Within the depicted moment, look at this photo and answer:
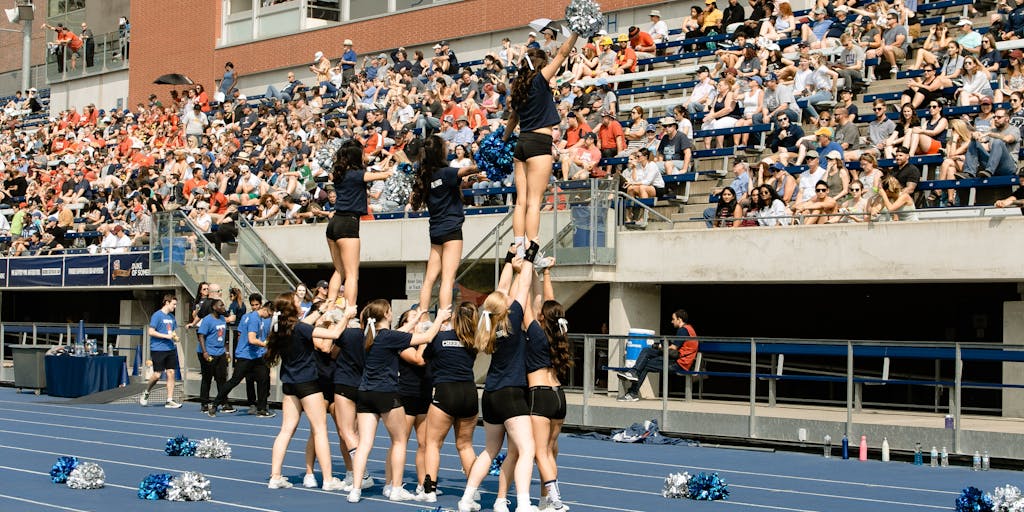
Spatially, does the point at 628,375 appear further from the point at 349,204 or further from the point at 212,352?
the point at 349,204

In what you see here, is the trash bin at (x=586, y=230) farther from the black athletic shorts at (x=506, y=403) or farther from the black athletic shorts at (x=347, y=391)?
the black athletic shorts at (x=506, y=403)

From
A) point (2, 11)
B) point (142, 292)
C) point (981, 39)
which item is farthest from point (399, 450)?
point (2, 11)

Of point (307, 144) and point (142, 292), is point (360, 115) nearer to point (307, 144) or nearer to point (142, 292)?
point (307, 144)

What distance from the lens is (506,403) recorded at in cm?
1061

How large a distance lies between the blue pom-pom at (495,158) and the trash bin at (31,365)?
8.51 metres

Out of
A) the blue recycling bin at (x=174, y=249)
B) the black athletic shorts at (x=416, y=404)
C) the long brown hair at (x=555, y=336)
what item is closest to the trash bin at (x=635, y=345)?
the black athletic shorts at (x=416, y=404)

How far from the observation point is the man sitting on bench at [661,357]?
57.7 ft

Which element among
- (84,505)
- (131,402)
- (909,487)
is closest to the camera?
(84,505)

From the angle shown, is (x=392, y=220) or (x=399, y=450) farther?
(x=392, y=220)

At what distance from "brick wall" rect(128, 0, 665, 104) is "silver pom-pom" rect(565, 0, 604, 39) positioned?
59.1 ft

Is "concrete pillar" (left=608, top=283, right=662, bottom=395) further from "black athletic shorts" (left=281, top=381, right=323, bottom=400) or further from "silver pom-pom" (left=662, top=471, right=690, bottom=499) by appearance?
"black athletic shorts" (left=281, top=381, right=323, bottom=400)

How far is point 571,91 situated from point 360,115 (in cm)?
610

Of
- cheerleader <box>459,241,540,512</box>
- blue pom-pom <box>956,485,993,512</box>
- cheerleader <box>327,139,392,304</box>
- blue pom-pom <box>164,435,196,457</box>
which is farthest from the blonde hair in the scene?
blue pom-pom <box>164,435,196,457</box>

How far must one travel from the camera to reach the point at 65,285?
99.1ft
